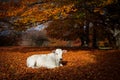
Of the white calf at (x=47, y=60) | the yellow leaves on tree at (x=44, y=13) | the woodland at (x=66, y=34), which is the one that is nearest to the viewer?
the woodland at (x=66, y=34)

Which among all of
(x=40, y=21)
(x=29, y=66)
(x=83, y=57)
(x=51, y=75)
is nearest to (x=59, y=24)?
(x=40, y=21)

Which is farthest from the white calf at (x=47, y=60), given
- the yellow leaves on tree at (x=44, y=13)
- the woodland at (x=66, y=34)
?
the yellow leaves on tree at (x=44, y=13)

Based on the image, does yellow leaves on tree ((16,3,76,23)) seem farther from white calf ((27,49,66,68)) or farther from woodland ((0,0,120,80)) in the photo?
white calf ((27,49,66,68))

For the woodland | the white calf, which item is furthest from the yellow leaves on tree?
the white calf

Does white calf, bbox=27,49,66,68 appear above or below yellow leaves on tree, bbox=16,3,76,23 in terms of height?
below

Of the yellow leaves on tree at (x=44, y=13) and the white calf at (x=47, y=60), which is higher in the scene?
the yellow leaves on tree at (x=44, y=13)

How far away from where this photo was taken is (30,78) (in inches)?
374

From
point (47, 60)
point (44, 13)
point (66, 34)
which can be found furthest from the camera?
point (66, 34)

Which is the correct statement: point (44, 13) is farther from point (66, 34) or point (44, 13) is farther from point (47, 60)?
point (66, 34)

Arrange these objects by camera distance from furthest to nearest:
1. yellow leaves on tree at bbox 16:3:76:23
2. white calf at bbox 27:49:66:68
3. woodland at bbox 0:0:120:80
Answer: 1. yellow leaves on tree at bbox 16:3:76:23
2. white calf at bbox 27:49:66:68
3. woodland at bbox 0:0:120:80

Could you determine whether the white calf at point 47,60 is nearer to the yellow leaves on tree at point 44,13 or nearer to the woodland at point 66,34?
the woodland at point 66,34

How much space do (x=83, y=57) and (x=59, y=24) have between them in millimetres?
15728

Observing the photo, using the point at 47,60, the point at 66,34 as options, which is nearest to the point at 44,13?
the point at 47,60

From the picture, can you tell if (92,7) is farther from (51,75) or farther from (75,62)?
(51,75)
